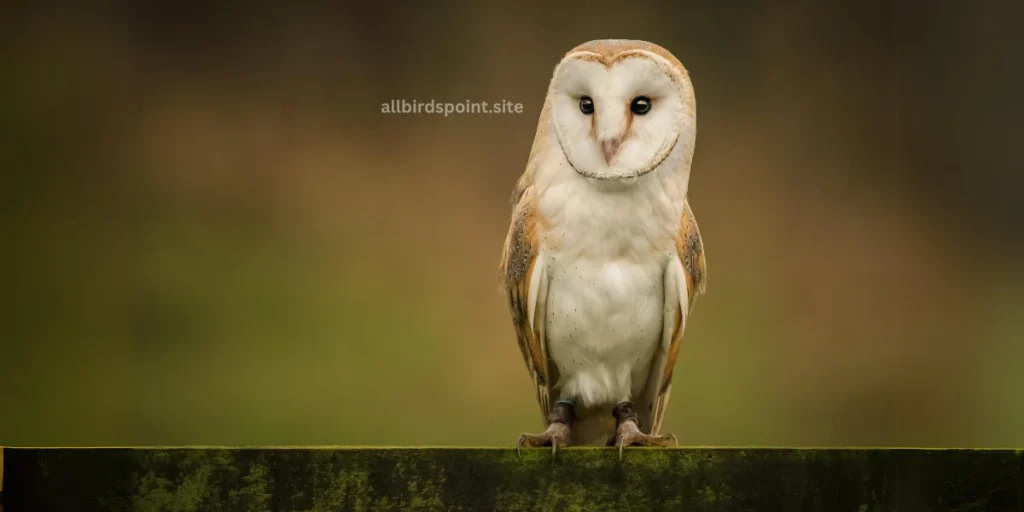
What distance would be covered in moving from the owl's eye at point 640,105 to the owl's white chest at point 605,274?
0.33 feet


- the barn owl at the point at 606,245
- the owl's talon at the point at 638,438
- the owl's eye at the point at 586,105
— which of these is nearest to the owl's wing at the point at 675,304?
the barn owl at the point at 606,245

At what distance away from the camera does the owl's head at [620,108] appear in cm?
165

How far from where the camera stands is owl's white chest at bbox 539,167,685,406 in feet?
5.65

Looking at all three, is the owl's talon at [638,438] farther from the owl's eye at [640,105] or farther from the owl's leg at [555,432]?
the owl's eye at [640,105]

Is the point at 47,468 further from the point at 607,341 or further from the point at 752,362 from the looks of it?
the point at 752,362

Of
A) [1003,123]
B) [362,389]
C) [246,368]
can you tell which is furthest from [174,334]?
[1003,123]

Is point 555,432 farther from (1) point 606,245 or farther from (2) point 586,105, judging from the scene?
(2) point 586,105

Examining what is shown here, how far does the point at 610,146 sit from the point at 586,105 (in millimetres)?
85

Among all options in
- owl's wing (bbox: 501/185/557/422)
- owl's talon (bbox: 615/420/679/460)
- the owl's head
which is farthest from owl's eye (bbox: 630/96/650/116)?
owl's talon (bbox: 615/420/679/460)

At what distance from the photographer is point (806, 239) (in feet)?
8.78

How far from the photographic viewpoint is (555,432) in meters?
1.76

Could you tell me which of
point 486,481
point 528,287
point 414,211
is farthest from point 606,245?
point 414,211

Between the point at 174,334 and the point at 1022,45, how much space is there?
2.11 metres

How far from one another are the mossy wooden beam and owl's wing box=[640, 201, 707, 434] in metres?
0.34
